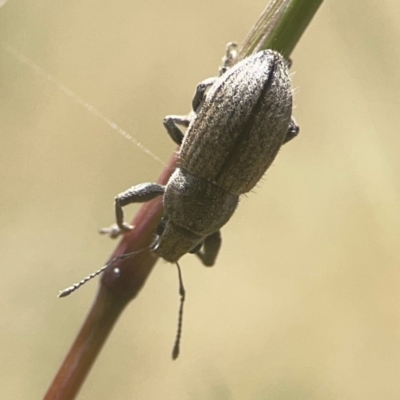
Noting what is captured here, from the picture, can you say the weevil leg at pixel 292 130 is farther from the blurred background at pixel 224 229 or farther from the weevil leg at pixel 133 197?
the blurred background at pixel 224 229

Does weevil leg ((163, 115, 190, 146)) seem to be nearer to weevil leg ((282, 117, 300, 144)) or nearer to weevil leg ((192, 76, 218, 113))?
weevil leg ((192, 76, 218, 113))

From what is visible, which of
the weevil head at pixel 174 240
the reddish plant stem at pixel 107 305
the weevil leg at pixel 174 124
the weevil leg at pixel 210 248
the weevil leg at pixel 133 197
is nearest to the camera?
the reddish plant stem at pixel 107 305

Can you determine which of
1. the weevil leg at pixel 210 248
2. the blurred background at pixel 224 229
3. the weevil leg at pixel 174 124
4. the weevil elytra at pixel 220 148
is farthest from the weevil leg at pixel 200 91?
the blurred background at pixel 224 229

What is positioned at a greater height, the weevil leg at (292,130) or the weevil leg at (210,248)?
the weevil leg at (292,130)

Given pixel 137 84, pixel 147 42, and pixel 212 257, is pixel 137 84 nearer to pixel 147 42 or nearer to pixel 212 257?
pixel 147 42

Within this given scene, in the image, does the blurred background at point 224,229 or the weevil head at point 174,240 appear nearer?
the weevil head at point 174,240

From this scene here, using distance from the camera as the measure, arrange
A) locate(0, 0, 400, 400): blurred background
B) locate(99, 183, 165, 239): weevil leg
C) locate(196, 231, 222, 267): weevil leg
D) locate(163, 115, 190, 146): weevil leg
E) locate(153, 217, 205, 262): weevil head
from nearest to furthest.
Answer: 1. locate(99, 183, 165, 239): weevil leg
2. locate(153, 217, 205, 262): weevil head
3. locate(163, 115, 190, 146): weevil leg
4. locate(196, 231, 222, 267): weevil leg
5. locate(0, 0, 400, 400): blurred background

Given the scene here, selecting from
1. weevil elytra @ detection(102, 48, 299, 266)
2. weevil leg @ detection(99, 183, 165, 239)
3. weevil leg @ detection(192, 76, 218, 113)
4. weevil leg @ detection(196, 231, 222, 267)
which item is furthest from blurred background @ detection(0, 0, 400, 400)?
weevil leg @ detection(192, 76, 218, 113)
